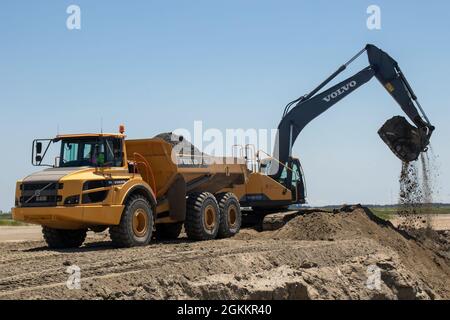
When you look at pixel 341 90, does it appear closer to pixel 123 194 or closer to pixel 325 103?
pixel 325 103

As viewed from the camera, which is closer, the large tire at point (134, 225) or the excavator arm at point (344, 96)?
the large tire at point (134, 225)

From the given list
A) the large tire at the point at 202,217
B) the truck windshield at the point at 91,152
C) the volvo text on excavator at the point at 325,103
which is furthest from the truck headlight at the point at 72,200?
the volvo text on excavator at the point at 325,103

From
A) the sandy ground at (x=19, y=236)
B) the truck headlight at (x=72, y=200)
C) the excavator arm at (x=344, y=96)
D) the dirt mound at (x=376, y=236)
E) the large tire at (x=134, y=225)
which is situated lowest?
the sandy ground at (x=19, y=236)

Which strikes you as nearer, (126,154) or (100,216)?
(100,216)

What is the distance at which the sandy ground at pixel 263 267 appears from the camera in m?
10.4

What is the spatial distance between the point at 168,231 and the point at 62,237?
127 inches

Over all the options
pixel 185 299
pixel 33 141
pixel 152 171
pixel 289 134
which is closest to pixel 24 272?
pixel 185 299

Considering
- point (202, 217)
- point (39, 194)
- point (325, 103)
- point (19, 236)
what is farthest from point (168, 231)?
point (19, 236)

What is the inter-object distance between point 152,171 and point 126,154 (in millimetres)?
792

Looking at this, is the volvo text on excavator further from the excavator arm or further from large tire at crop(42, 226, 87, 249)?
large tire at crop(42, 226, 87, 249)

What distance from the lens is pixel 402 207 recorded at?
21.3 metres

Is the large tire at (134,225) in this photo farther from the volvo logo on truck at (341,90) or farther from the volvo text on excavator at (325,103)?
the volvo logo on truck at (341,90)

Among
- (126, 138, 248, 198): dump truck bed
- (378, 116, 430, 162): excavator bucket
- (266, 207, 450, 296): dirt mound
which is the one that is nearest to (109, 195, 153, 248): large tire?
(126, 138, 248, 198): dump truck bed
